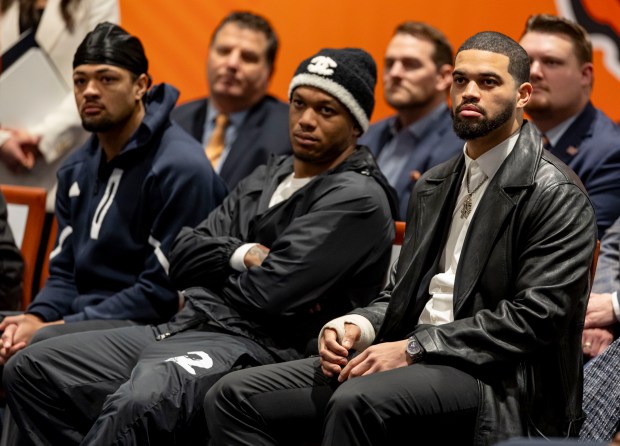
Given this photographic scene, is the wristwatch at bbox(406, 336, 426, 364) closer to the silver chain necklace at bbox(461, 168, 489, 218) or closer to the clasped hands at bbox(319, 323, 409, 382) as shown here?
the clasped hands at bbox(319, 323, 409, 382)

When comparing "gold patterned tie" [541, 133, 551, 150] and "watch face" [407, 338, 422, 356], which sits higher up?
"gold patterned tie" [541, 133, 551, 150]

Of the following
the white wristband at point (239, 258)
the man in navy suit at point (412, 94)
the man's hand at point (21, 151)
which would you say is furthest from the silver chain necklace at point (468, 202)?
the man's hand at point (21, 151)

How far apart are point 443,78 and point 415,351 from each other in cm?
215

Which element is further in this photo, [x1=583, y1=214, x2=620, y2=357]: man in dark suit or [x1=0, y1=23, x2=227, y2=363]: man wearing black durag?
[x1=0, y1=23, x2=227, y2=363]: man wearing black durag

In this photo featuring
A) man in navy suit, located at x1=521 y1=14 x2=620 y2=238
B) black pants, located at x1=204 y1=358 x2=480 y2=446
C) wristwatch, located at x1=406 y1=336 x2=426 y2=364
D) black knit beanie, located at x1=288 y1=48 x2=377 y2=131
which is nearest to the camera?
black pants, located at x1=204 y1=358 x2=480 y2=446

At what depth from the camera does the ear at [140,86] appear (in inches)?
162

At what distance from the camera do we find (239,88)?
488cm

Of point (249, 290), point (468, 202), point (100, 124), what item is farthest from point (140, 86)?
point (468, 202)

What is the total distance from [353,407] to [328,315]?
777 mm

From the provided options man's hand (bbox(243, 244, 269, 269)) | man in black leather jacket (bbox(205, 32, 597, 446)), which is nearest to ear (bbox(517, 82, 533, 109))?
man in black leather jacket (bbox(205, 32, 597, 446))

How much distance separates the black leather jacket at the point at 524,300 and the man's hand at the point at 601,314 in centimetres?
59

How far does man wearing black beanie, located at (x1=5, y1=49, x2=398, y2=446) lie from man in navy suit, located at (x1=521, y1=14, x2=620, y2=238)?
75cm

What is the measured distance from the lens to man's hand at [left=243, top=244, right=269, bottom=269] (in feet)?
11.3

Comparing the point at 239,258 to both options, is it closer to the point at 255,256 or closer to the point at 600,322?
the point at 255,256
